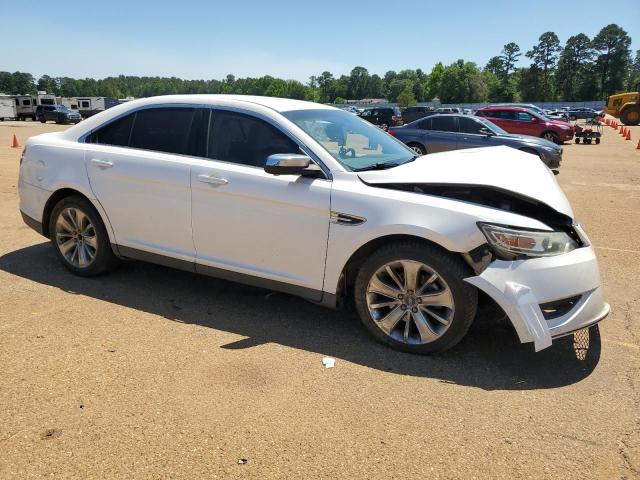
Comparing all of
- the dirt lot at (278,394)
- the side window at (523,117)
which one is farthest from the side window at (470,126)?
the dirt lot at (278,394)

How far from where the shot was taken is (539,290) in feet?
10.1

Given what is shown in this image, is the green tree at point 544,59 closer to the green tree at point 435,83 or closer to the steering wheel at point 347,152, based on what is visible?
the green tree at point 435,83

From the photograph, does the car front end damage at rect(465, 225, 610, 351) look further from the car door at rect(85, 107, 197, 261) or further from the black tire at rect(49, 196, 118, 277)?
the black tire at rect(49, 196, 118, 277)

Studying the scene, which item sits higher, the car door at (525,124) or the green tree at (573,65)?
the green tree at (573,65)

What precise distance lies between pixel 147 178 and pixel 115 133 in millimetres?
697

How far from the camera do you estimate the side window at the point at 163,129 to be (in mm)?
4227

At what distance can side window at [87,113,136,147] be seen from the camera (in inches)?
177

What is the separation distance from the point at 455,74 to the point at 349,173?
136573 millimetres

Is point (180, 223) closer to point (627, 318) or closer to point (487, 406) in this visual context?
point (487, 406)

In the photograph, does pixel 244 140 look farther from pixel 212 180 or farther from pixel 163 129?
pixel 163 129

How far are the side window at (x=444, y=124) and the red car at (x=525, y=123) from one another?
26.4 feet

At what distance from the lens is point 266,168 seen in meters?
3.53

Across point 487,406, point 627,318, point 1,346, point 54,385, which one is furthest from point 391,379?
point 1,346

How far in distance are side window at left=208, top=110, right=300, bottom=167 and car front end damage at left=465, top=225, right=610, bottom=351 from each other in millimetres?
1604
